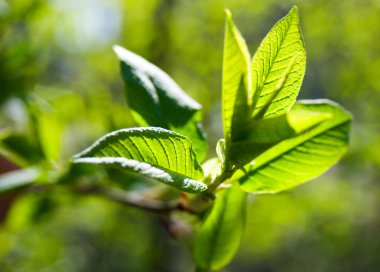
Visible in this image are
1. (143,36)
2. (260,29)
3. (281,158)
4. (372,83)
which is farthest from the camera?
(260,29)

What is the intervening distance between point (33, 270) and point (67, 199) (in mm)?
1466

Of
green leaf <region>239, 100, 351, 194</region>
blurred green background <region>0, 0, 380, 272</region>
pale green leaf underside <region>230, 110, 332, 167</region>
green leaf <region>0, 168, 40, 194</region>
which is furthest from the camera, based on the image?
blurred green background <region>0, 0, 380, 272</region>

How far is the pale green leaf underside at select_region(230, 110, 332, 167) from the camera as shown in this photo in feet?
1.62

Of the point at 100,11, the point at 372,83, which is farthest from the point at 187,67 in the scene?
the point at 372,83

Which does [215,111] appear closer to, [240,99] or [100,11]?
[100,11]

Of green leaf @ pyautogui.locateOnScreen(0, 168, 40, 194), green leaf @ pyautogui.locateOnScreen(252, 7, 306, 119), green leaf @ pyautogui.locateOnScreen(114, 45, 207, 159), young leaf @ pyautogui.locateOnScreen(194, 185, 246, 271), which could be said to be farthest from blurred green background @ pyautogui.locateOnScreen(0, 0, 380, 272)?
green leaf @ pyautogui.locateOnScreen(252, 7, 306, 119)

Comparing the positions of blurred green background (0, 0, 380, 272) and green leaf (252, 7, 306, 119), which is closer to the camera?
green leaf (252, 7, 306, 119)

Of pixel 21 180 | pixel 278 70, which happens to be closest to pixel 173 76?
pixel 21 180

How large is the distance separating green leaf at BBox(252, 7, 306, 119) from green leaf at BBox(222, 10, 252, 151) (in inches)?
1.1

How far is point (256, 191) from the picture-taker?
665 mm

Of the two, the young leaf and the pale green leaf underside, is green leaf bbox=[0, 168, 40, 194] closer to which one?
the young leaf

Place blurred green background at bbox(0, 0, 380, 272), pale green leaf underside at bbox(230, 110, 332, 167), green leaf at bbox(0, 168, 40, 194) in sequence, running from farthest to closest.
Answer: blurred green background at bbox(0, 0, 380, 272)
green leaf at bbox(0, 168, 40, 194)
pale green leaf underside at bbox(230, 110, 332, 167)

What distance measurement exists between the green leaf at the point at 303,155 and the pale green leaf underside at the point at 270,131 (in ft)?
0.37

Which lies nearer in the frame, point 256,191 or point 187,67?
point 256,191
